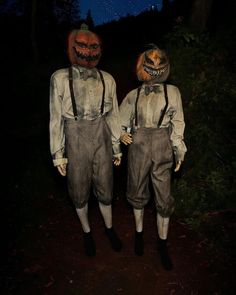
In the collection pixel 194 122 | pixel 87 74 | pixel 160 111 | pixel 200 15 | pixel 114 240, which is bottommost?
pixel 114 240

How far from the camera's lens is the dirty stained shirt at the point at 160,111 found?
3721mm

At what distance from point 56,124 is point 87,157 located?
0.57m

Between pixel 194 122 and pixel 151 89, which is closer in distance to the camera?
pixel 151 89

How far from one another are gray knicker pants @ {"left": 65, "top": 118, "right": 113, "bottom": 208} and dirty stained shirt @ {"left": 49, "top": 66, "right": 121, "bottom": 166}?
0.10 metres

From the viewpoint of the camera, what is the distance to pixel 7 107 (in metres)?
12.1

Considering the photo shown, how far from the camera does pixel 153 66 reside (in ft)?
11.8

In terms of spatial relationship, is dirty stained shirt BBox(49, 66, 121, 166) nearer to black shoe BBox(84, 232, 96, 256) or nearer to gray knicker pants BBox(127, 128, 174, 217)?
gray knicker pants BBox(127, 128, 174, 217)

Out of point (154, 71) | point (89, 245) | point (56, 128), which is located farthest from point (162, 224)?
point (154, 71)

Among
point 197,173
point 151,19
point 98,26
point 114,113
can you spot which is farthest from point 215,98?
point 98,26

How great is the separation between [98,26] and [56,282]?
2360cm

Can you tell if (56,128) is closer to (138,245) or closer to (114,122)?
(114,122)

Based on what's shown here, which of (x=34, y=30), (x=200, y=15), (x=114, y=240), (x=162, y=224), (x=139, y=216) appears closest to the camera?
(x=162, y=224)

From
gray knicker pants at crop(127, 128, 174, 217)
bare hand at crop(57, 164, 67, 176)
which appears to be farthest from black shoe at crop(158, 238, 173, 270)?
bare hand at crop(57, 164, 67, 176)

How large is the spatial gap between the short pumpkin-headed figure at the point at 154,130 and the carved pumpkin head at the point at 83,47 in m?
0.56
